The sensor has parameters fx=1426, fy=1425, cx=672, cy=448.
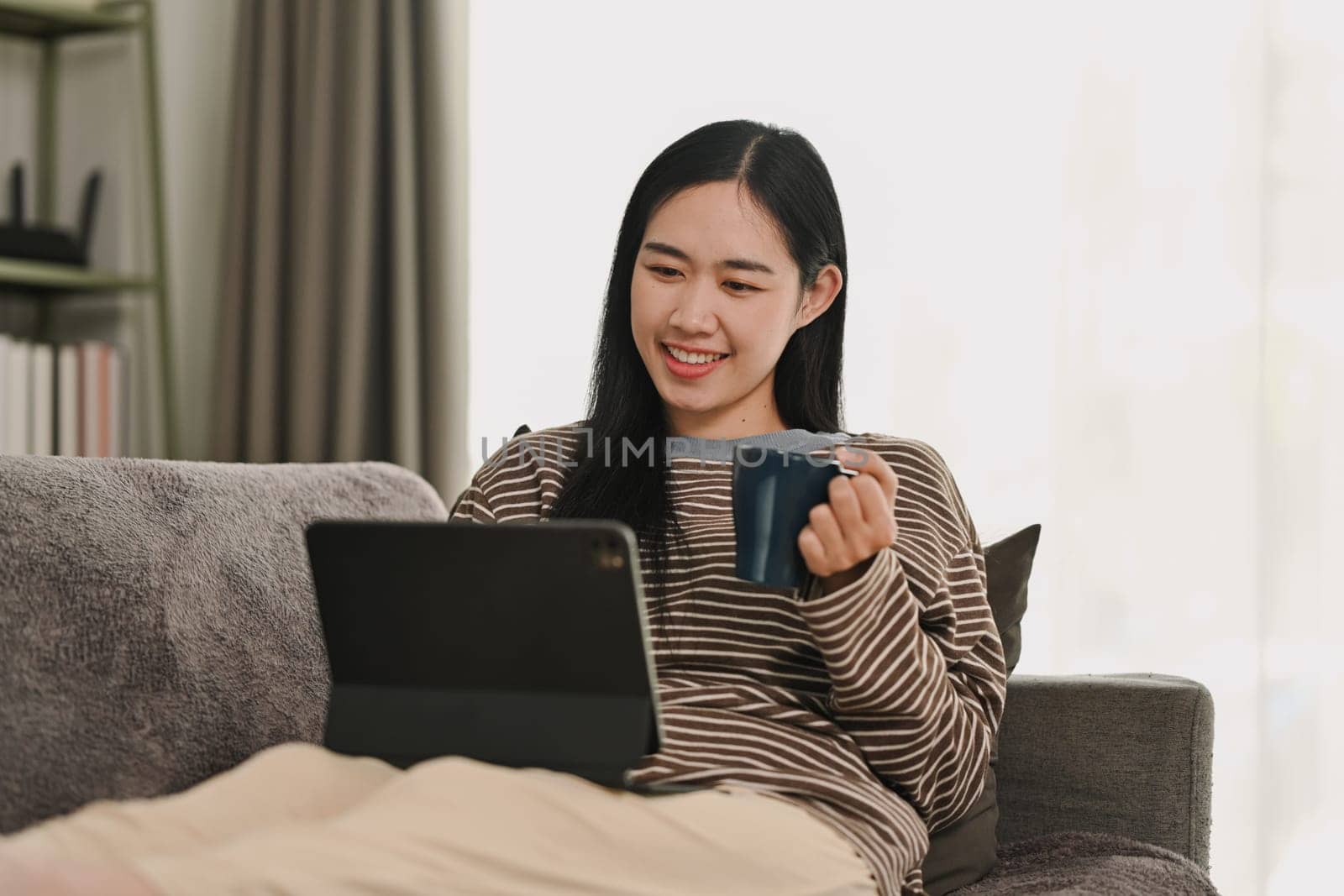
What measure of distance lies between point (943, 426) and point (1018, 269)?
0.28 m

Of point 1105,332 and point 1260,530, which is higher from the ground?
point 1105,332

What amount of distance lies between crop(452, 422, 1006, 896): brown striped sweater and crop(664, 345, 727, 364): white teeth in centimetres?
9

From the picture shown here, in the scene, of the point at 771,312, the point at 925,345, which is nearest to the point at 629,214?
the point at 771,312

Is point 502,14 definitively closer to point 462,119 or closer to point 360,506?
point 462,119

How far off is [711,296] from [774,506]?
0.40 m

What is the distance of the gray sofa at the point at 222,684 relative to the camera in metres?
1.17

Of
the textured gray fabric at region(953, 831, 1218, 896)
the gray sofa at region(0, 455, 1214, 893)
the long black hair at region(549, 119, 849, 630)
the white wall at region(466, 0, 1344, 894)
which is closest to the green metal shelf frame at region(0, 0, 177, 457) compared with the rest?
the white wall at region(466, 0, 1344, 894)

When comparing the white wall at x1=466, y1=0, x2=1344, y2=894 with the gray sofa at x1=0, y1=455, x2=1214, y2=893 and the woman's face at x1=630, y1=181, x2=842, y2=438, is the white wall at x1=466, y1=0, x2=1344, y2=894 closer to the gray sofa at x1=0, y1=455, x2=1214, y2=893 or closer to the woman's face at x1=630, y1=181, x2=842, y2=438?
the gray sofa at x1=0, y1=455, x2=1214, y2=893

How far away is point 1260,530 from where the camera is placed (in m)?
2.09

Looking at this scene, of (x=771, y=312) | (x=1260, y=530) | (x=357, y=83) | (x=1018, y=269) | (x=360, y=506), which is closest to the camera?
(x=771, y=312)

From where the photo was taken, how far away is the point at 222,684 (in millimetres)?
1285

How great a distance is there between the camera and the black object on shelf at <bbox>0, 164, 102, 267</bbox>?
2.84m

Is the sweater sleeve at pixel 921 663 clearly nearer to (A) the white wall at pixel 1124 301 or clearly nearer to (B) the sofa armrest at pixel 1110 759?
(B) the sofa armrest at pixel 1110 759

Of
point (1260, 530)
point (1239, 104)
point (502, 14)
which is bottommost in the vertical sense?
point (1260, 530)
